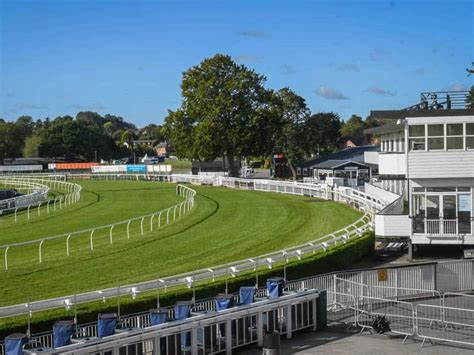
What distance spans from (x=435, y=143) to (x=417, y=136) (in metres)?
0.69

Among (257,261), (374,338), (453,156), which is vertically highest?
(453,156)

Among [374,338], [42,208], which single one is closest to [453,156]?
[374,338]

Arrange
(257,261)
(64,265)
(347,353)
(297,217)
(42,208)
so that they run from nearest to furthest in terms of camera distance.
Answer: (347,353) < (257,261) < (64,265) < (297,217) < (42,208)

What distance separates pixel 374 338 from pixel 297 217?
68.6ft

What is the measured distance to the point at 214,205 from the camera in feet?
137

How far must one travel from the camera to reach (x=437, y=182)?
24.7m

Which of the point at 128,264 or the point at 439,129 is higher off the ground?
the point at 439,129

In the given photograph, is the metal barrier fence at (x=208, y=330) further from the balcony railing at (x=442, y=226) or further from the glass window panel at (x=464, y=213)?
the glass window panel at (x=464, y=213)

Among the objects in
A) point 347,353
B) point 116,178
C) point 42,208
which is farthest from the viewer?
point 116,178

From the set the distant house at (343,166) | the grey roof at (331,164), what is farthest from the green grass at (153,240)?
the grey roof at (331,164)

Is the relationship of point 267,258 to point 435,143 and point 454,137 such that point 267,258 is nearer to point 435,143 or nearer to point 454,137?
point 435,143

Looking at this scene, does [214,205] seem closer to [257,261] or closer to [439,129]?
[439,129]

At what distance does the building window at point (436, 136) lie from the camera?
80.0 ft

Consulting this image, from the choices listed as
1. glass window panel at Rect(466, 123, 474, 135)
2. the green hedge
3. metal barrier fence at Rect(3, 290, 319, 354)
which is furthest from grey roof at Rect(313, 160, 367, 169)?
metal barrier fence at Rect(3, 290, 319, 354)
